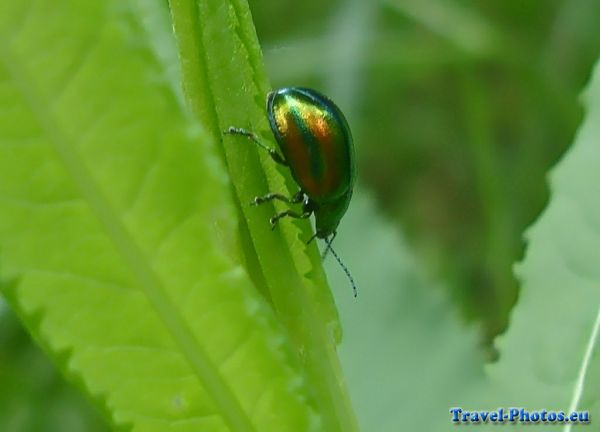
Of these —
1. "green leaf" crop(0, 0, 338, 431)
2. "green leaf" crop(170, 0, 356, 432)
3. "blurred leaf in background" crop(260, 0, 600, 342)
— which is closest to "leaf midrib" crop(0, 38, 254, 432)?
"green leaf" crop(0, 0, 338, 431)

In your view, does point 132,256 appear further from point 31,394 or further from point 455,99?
point 455,99

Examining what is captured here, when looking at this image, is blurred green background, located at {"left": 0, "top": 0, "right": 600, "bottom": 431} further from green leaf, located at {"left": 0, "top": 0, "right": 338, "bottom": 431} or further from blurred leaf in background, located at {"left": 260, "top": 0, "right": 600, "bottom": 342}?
green leaf, located at {"left": 0, "top": 0, "right": 338, "bottom": 431}

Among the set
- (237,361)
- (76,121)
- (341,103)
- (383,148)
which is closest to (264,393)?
(237,361)

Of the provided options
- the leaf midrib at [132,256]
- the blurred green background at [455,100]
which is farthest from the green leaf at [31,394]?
the leaf midrib at [132,256]

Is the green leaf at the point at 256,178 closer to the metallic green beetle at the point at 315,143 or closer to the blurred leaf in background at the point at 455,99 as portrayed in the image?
the metallic green beetle at the point at 315,143

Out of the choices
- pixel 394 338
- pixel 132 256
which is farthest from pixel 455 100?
pixel 132 256

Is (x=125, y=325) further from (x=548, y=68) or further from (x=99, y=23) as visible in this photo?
(x=548, y=68)
